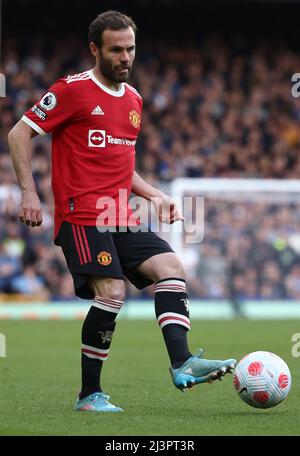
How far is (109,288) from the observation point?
20.6ft

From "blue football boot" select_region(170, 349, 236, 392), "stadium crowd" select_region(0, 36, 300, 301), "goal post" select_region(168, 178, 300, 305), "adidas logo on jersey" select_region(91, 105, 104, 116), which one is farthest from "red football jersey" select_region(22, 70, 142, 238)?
"goal post" select_region(168, 178, 300, 305)

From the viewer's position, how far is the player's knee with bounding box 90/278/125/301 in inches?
247

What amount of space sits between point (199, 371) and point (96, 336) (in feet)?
2.44

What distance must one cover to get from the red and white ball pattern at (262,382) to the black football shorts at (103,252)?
810 millimetres

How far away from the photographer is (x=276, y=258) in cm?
1944

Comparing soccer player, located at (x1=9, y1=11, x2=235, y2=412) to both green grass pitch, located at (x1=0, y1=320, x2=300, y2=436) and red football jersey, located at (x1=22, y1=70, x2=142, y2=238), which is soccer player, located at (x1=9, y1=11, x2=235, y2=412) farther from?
green grass pitch, located at (x1=0, y1=320, x2=300, y2=436)

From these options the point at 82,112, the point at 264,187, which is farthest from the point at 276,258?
the point at 82,112

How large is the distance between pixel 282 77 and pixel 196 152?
4060 mm

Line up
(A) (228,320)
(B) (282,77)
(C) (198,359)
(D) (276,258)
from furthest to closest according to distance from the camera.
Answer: (B) (282,77) → (D) (276,258) → (A) (228,320) → (C) (198,359)

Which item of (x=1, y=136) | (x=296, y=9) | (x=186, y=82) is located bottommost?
(x=1, y=136)

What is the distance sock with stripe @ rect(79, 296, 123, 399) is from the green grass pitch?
254 mm

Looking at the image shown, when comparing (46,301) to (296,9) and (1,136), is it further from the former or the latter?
(296,9)

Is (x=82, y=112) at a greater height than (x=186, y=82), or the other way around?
(x=186, y=82)

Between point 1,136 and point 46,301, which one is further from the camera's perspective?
point 1,136
